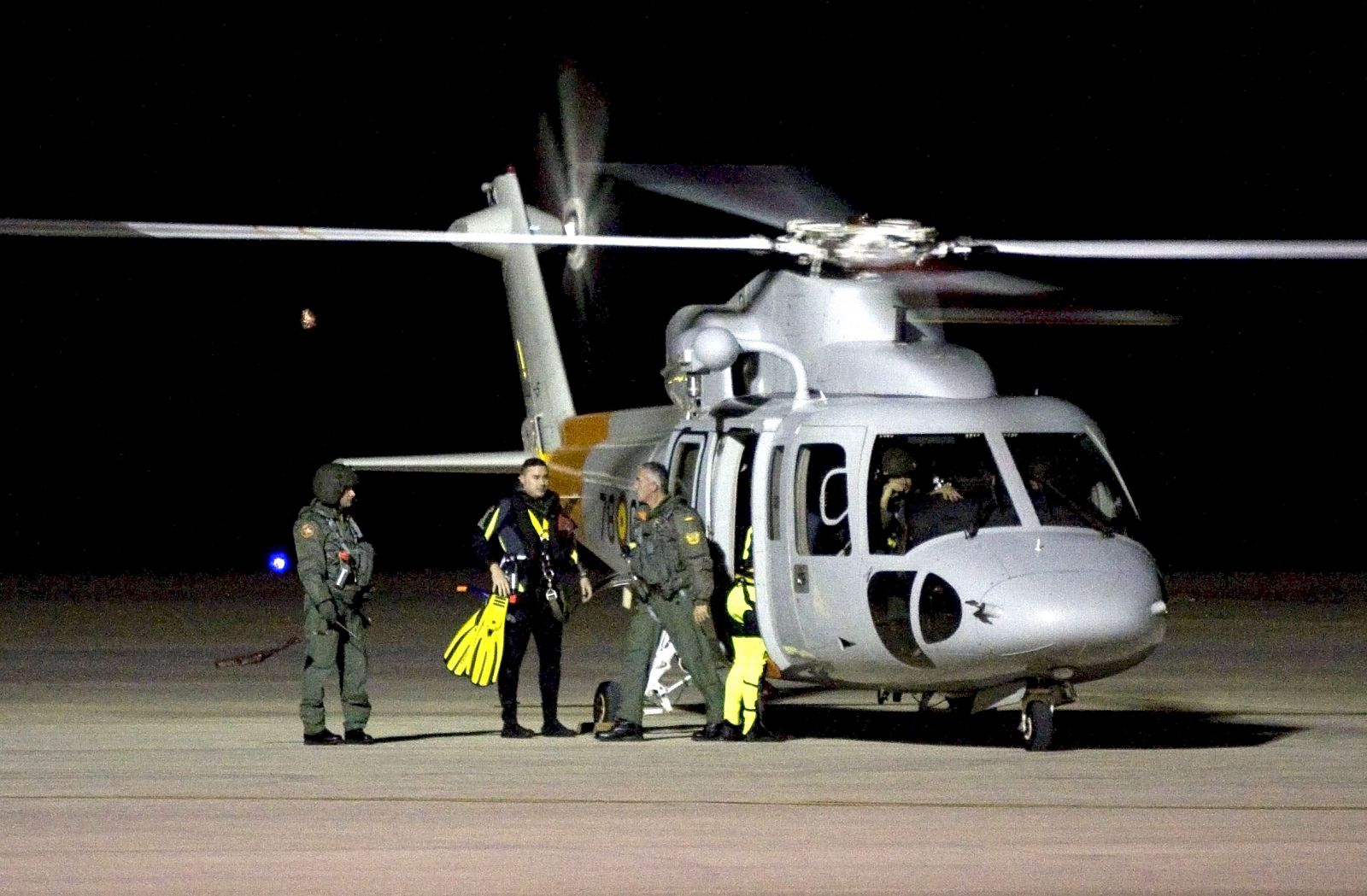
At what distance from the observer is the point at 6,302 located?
152 ft

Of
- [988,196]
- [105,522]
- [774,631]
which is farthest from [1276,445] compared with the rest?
[774,631]

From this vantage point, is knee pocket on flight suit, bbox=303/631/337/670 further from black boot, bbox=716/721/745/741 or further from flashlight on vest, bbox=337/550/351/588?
black boot, bbox=716/721/745/741

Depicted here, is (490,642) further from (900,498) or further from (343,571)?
(900,498)

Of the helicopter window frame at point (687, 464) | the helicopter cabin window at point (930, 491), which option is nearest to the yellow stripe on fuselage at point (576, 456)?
the helicopter window frame at point (687, 464)

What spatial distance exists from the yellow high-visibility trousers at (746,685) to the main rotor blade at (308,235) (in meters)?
2.17

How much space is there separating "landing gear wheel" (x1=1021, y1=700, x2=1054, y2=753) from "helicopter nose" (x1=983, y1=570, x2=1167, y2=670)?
562 mm

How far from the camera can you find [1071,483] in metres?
11.2

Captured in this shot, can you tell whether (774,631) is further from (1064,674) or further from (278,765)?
(278,765)

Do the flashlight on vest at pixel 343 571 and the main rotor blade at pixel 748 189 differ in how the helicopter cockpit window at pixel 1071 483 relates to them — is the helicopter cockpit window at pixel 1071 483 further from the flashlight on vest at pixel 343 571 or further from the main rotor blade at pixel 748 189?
the flashlight on vest at pixel 343 571

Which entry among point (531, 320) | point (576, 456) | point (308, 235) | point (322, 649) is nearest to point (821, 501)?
point (322, 649)

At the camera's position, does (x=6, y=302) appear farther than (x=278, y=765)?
Yes

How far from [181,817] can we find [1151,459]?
119 feet

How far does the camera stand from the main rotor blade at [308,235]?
372 inches

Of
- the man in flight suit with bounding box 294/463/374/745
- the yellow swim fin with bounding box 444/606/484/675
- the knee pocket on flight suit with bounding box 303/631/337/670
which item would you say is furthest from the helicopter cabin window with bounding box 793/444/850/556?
the knee pocket on flight suit with bounding box 303/631/337/670
